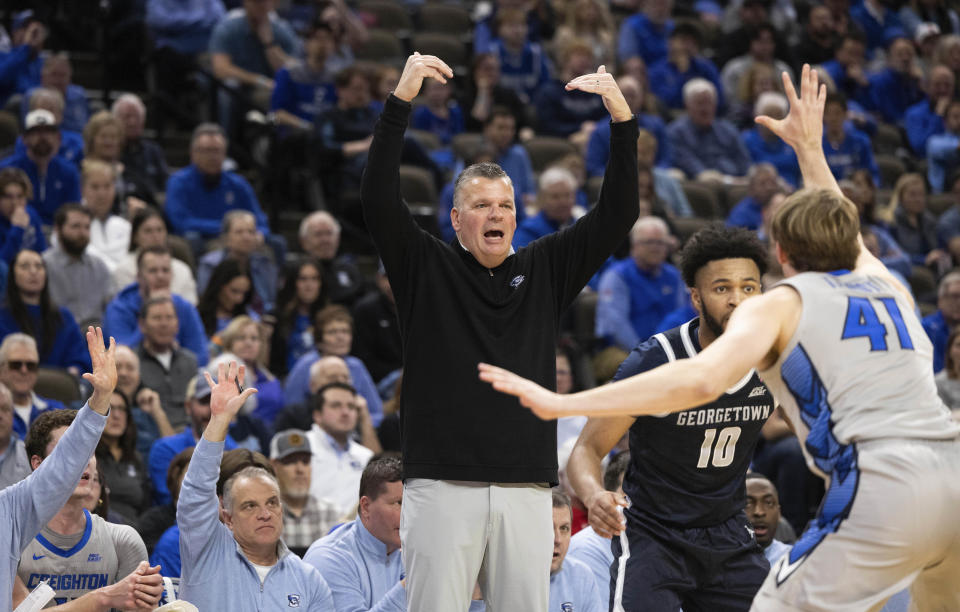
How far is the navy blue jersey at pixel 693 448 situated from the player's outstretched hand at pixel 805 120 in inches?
33.9

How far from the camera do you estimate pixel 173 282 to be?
9.62 m

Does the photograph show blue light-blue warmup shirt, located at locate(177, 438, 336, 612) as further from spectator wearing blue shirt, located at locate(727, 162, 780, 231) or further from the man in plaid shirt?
spectator wearing blue shirt, located at locate(727, 162, 780, 231)

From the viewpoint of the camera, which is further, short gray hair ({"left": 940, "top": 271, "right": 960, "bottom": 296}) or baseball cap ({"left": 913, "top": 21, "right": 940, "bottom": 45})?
baseball cap ({"left": 913, "top": 21, "right": 940, "bottom": 45})

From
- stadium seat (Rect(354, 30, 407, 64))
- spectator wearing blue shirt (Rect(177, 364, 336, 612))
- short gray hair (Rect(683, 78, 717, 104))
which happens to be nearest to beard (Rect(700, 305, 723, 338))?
spectator wearing blue shirt (Rect(177, 364, 336, 612))

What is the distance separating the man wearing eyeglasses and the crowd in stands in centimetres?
2

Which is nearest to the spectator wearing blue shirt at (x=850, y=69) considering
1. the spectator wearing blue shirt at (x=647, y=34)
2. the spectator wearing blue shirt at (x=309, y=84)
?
the spectator wearing blue shirt at (x=647, y=34)

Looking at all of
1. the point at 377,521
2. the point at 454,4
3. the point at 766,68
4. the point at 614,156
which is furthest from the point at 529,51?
the point at 614,156

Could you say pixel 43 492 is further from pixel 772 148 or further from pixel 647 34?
pixel 647 34

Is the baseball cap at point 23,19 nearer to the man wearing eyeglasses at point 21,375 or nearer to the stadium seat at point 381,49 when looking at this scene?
the stadium seat at point 381,49

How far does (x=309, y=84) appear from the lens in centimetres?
1208

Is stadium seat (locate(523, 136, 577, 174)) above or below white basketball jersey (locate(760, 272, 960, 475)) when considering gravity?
above

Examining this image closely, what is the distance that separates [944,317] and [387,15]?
6.95 meters

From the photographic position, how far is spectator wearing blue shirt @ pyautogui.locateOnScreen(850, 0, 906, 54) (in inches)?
667

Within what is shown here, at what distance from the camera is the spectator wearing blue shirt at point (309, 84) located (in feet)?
39.4
